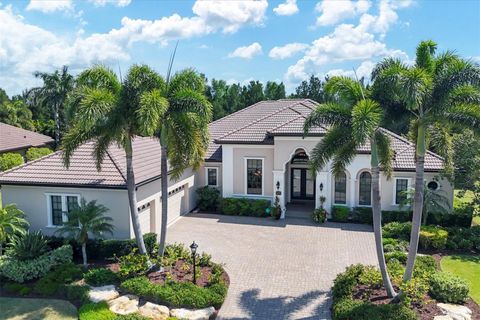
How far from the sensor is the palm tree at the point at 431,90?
429 inches

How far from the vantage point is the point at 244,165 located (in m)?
24.7

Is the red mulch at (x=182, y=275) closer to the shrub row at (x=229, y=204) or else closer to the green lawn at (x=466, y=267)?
the shrub row at (x=229, y=204)

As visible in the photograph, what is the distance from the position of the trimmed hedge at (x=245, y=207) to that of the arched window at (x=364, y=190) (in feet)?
17.8

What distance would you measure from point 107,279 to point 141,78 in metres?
7.35

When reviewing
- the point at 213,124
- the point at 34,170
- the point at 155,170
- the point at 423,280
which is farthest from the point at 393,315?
the point at 213,124

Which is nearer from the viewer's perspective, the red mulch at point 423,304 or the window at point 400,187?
the red mulch at point 423,304

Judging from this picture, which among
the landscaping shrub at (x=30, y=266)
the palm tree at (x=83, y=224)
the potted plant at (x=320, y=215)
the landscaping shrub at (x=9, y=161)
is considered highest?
the landscaping shrub at (x=9, y=161)

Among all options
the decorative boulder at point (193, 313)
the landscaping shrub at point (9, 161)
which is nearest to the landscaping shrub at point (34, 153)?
the landscaping shrub at point (9, 161)

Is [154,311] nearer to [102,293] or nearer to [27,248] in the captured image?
[102,293]

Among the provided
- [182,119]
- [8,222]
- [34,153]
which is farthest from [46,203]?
[34,153]

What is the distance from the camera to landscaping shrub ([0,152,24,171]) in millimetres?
33312

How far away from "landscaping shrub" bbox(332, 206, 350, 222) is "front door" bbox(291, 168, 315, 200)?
3.85 m

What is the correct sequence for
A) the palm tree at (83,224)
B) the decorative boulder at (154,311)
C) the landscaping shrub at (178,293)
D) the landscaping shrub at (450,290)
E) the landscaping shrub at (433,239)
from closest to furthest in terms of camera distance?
the decorative boulder at (154,311)
the landscaping shrub at (450,290)
the landscaping shrub at (178,293)
the palm tree at (83,224)
the landscaping shrub at (433,239)

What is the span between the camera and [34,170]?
19.0 m
